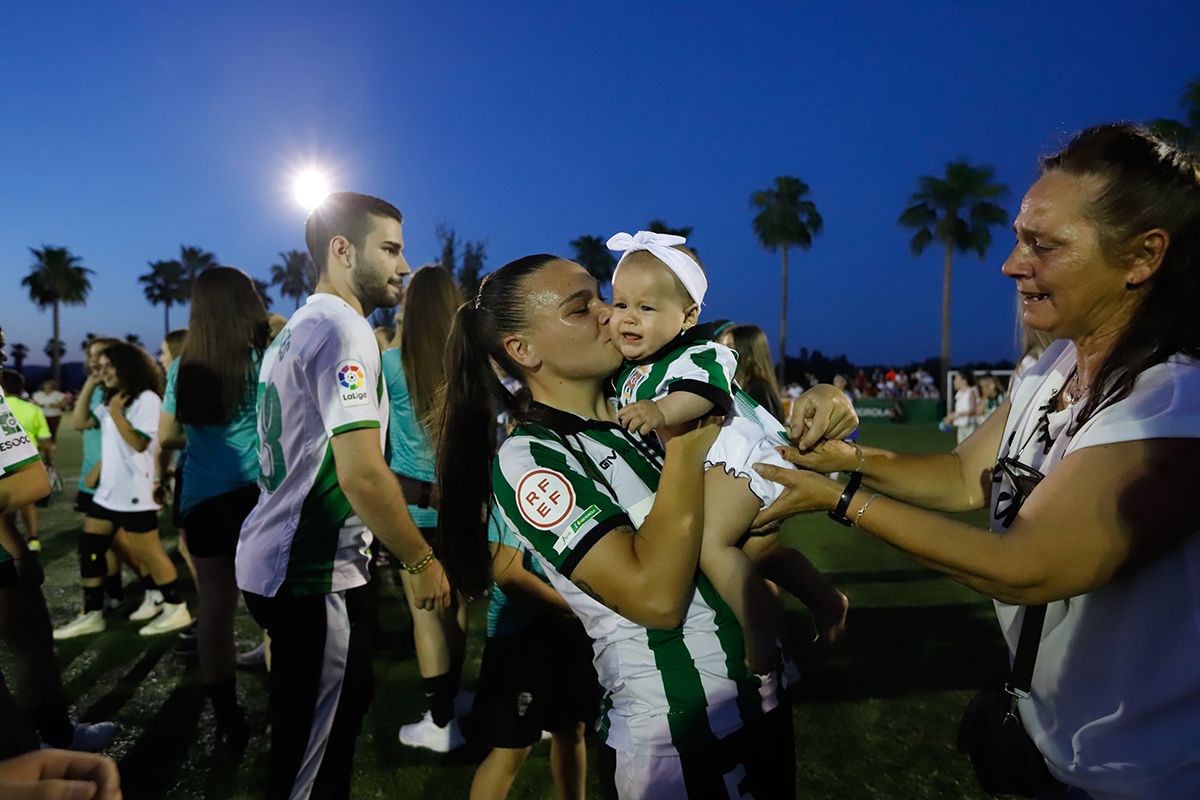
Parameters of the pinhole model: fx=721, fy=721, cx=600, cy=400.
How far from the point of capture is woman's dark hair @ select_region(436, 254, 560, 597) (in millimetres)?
2244

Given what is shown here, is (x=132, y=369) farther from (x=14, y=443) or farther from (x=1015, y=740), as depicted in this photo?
(x=1015, y=740)

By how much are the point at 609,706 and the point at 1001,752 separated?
3.16 feet

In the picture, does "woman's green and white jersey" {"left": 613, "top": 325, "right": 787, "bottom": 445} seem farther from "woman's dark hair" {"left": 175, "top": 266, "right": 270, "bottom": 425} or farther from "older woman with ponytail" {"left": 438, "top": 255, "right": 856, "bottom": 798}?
"woman's dark hair" {"left": 175, "top": 266, "right": 270, "bottom": 425}

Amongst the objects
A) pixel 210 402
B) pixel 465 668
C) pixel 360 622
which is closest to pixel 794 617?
pixel 465 668

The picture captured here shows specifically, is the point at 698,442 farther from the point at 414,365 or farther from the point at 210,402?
the point at 210,402

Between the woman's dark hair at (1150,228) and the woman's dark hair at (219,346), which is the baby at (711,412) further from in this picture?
the woman's dark hair at (219,346)

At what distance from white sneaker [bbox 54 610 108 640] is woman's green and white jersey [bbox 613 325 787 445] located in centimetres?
574

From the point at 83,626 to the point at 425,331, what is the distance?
4.23 meters

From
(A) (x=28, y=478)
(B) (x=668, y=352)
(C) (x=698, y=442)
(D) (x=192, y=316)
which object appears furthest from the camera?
(D) (x=192, y=316)

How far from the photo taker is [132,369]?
6070 mm

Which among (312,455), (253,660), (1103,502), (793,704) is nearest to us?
(1103,502)

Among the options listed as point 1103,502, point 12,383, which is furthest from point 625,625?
point 12,383

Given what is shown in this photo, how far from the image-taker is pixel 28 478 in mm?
2547

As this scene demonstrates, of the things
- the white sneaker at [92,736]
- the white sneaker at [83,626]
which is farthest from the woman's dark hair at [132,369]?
the white sneaker at [92,736]
